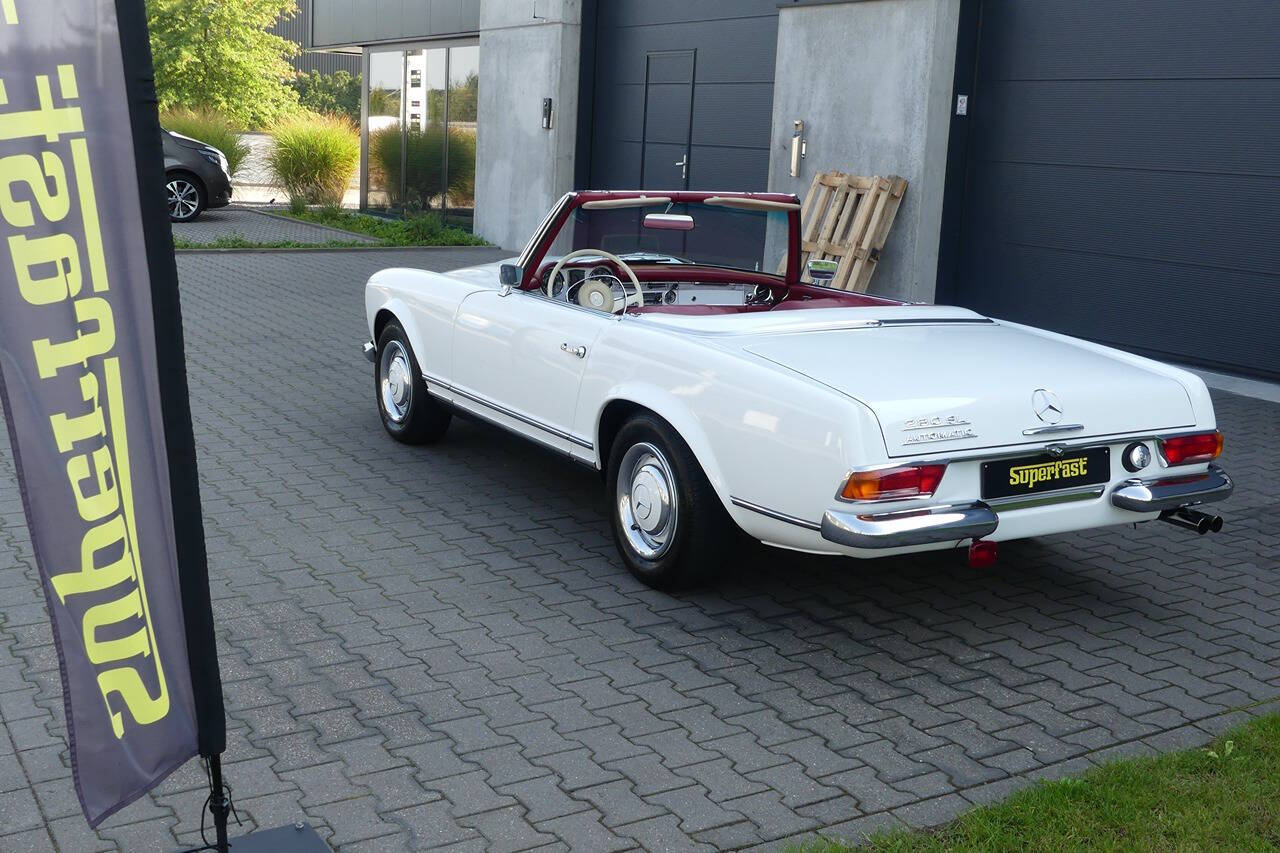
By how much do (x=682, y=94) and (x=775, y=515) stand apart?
11788 millimetres

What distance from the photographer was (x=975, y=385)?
184 inches

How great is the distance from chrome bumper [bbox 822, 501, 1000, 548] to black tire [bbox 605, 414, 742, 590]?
2.19 feet

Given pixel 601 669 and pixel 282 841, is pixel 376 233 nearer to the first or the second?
pixel 601 669

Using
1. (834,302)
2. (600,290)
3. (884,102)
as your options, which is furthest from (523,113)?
(600,290)

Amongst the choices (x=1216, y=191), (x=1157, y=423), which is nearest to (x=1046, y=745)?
(x=1157, y=423)

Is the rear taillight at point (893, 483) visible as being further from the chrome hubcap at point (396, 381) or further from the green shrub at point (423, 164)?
the green shrub at point (423, 164)

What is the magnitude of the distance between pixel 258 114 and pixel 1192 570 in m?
32.3

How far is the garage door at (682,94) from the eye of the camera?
47.5ft

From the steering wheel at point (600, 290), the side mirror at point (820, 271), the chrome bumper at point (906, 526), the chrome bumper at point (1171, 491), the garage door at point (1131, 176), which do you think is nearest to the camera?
the chrome bumper at point (906, 526)

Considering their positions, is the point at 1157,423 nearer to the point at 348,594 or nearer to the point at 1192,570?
the point at 1192,570

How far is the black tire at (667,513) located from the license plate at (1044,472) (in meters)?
0.98

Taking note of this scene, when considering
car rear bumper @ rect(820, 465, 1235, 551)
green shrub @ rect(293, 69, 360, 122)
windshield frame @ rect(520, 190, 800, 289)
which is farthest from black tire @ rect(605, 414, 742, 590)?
green shrub @ rect(293, 69, 360, 122)

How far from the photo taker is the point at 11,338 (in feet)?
8.39

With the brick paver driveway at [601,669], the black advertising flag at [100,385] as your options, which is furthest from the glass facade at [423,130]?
the black advertising flag at [100,385]
